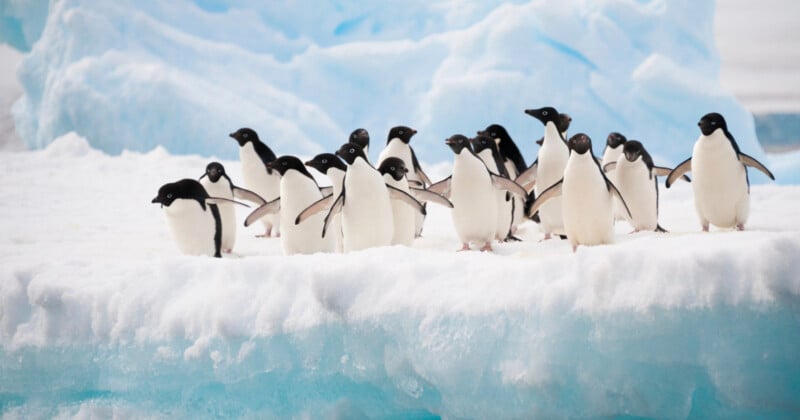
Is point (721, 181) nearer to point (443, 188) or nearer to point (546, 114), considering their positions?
point (546, 114)

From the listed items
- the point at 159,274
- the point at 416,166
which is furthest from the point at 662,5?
the point at 159,274

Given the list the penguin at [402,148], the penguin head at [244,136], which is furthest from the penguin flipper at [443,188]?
→ the penguin head at [244,136]

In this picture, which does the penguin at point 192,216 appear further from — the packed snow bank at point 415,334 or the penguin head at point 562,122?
the penguin head at point 562,122

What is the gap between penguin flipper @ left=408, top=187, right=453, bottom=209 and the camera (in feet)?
13.8

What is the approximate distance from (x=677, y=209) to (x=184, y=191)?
12.7 feet

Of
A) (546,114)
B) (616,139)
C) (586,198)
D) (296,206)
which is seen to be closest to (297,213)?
(296,206)

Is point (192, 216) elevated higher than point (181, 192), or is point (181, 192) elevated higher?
point (181, 192)

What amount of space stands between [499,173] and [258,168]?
171cm

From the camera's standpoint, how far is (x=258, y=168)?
5.76 metres

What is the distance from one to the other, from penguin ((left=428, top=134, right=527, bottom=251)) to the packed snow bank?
691 millimetres

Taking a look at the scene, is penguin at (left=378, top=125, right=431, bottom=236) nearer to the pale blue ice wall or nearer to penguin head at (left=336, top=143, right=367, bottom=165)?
penguin head at (left=336, top=143, right=367, bottom=165)

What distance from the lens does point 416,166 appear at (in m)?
5.38

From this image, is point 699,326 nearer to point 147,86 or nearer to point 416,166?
point 416,166

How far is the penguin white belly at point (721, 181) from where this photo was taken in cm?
449
